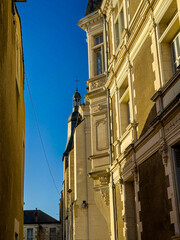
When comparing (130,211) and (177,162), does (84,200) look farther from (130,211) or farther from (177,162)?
(177,162)

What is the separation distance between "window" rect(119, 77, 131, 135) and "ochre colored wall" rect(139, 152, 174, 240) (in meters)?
3.31

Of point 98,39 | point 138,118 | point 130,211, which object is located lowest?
point 130,211

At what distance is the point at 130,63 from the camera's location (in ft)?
48.3

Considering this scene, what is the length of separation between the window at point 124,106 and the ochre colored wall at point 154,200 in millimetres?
3310

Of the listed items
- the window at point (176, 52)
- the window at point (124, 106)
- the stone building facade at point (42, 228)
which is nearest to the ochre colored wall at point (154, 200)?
the window at point (176, 52)

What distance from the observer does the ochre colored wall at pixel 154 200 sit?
1041 cm

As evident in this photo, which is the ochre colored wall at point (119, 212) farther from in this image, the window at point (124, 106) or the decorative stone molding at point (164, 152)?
the decorative stone molding at point (164, 152)

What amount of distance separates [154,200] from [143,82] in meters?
4.07

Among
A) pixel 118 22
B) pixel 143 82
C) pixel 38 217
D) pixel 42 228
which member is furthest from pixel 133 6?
pixel 38 217

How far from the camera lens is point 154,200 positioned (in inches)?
445

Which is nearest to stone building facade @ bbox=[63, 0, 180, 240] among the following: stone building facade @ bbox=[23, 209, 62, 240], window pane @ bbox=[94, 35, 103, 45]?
window pane @ bbox=[94, 35, 103, 45]

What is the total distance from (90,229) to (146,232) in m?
13.1

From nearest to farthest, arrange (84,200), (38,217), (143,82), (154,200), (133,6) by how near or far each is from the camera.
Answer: (154,200) → (143,82) → (133,6) → (84,200) → (38,217)

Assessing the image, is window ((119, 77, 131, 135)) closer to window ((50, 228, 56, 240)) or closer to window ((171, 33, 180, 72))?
window ((171, 33, 180, 72))
